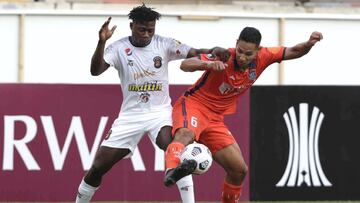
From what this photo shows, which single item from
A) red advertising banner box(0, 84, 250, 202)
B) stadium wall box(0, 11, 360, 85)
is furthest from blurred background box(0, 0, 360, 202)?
stadium wall box(0, 11, 360, 85)

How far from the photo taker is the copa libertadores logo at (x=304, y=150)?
15.1 m

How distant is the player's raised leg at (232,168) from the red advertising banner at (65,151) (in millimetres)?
3293

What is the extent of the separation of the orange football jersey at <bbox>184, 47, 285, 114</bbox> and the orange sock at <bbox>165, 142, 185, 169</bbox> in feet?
2.85

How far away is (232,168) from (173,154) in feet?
3.03

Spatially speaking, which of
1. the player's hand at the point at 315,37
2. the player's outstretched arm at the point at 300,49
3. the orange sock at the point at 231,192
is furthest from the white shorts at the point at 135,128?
the player's hand at the point at 315,37

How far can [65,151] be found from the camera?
48.4ft

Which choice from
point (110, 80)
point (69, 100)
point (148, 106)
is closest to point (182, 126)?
point (148, 106)

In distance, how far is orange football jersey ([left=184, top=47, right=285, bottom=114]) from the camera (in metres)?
11.3

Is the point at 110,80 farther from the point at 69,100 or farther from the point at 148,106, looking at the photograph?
the point at 148,106

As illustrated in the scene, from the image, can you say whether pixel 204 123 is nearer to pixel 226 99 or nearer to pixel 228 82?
pixel 226 99

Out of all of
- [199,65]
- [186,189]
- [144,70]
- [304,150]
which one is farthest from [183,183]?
[304,150]

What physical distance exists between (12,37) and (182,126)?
899 cm

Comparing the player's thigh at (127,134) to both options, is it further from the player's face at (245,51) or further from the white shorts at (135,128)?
the player's face at (245,51)

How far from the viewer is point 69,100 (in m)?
14.9
